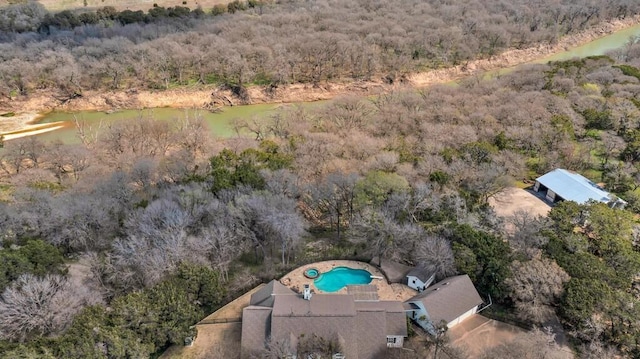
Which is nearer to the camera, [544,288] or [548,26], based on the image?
[544,288]

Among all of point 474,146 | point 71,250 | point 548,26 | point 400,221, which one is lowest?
point 71,250

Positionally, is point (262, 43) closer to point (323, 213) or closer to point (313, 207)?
point (323, 213)

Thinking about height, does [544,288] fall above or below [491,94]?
below

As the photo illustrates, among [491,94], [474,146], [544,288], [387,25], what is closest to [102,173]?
[474,146]

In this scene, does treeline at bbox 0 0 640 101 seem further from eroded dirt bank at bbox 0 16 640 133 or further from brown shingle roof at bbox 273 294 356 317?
brown shingle roof at bbox 273 294 356 317

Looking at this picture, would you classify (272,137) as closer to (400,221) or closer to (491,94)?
(400,221)

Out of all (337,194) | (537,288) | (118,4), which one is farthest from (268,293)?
(118,4)
